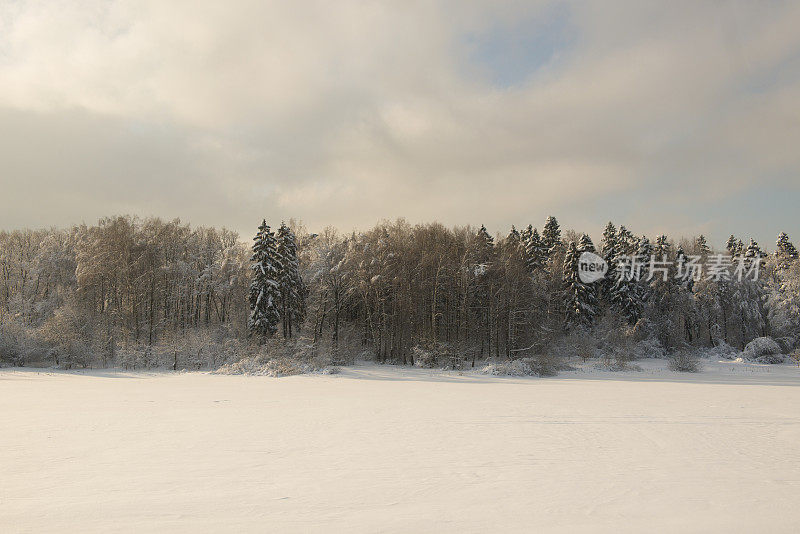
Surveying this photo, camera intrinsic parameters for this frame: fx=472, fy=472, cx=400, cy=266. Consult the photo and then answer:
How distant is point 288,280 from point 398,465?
35916mm

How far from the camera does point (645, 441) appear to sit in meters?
12.1

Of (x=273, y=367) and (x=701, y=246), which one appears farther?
(x=701, y=246)

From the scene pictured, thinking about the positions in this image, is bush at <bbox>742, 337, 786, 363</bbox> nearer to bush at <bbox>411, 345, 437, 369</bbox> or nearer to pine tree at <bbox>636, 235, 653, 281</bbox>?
pine tree at <bbox>636, 235, 653, 281</bbox>

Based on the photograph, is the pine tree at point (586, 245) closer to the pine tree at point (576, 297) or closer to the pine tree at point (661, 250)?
the pine tree at point (576, 297)

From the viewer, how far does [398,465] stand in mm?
9656

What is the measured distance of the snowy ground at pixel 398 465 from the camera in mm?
6773

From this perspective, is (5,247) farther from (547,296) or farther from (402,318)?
(547,296)

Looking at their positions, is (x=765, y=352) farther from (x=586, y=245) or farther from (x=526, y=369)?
(x=526, y=369)

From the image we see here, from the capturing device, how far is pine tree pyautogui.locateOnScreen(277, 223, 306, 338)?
43500 mm

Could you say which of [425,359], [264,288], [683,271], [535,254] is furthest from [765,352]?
[264,288]

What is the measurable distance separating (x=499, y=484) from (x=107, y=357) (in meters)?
45.0

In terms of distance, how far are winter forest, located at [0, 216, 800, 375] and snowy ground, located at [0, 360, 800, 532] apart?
19.1 meters

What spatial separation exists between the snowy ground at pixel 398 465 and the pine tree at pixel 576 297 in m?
31.4

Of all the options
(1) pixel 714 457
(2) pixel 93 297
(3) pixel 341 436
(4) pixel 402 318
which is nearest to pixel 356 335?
(4) pixel 402 318
